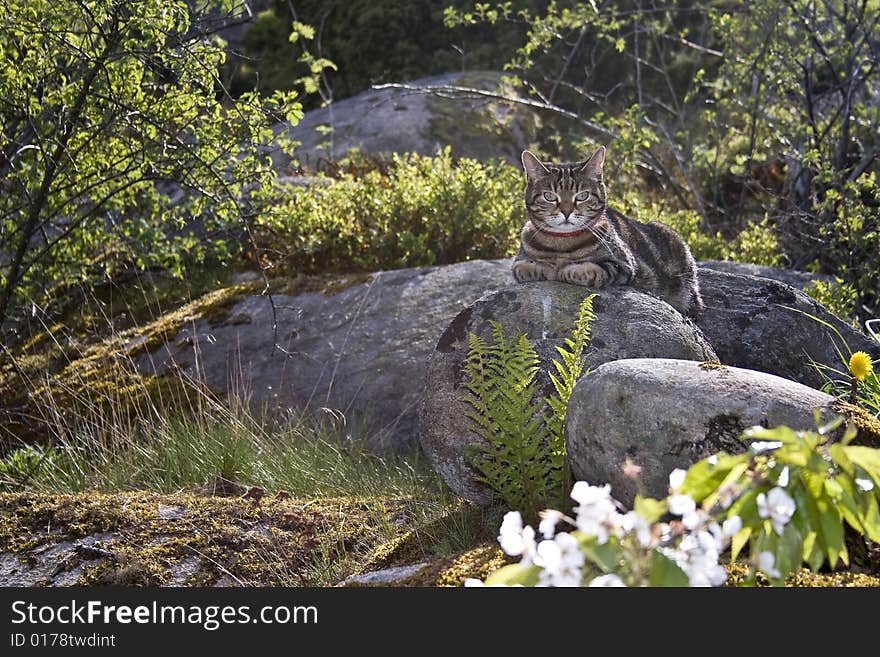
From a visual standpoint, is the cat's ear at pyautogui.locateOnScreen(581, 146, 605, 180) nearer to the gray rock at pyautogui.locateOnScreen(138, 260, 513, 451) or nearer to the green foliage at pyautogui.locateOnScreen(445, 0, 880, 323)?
the gray rock at pyautogui.locateOnScreen(138, 260, 513, 451)

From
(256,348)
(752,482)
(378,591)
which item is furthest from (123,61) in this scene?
(752,482)

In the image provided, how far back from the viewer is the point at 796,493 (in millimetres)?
2502

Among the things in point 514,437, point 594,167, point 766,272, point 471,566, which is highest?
point 594,167

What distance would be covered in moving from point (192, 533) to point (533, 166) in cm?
299

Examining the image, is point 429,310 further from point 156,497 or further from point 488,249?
point 156,497

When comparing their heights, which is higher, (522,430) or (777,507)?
(777,507)

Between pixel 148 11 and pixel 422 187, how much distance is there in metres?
3.88

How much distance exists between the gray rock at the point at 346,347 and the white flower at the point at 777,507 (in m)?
5.25

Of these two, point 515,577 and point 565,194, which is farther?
point 565,194

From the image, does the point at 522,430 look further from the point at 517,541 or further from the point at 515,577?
the point at 517,541

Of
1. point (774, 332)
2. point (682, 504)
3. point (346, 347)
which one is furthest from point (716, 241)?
point (682, 504)

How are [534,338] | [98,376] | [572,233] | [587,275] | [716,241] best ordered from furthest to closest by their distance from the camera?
1. [716,241]
2. [98,376]
3. [572,233]
4. [587,275]
5. [534,338]

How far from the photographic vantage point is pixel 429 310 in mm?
8242

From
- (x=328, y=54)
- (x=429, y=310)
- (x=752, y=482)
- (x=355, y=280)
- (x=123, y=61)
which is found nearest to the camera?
(x=752, y=482)
